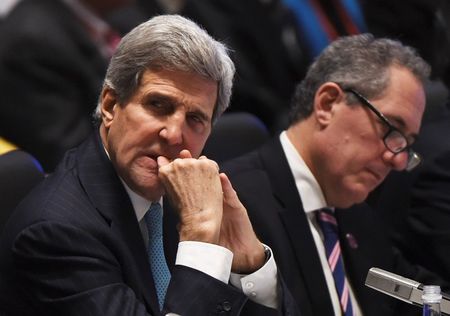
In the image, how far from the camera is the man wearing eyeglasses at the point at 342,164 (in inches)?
95.3

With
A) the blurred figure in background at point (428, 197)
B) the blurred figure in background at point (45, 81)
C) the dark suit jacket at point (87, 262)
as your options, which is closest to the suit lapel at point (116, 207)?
the dark suit jacket at point (87, 262)

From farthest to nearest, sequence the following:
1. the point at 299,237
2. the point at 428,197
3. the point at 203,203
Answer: the point at 428,197 < the point at 299,237 < the point at 203,203

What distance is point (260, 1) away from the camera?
482cm

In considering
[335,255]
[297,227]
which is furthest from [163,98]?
[335,255]

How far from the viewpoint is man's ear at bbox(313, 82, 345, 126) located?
8.27 ft

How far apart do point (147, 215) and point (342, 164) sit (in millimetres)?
580

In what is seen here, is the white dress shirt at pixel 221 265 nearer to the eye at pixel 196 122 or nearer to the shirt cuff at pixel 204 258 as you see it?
the shirt cuff at pixel 204 258

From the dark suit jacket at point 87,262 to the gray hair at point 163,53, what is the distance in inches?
7.1

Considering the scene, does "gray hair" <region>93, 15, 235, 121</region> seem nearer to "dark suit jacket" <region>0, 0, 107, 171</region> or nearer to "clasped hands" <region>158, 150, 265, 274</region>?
"clasped hands" <region>158, 150, 265, 274</region>

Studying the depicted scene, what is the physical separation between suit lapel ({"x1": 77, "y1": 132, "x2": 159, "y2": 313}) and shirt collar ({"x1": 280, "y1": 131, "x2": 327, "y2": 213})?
0.56 meters

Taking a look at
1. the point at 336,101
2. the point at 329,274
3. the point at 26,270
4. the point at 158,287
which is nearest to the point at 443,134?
the point at 336,101

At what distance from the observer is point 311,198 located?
248cm

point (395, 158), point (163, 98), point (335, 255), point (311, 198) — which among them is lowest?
point (335, 255)

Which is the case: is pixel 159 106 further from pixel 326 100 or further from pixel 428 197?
pixel 428 197
